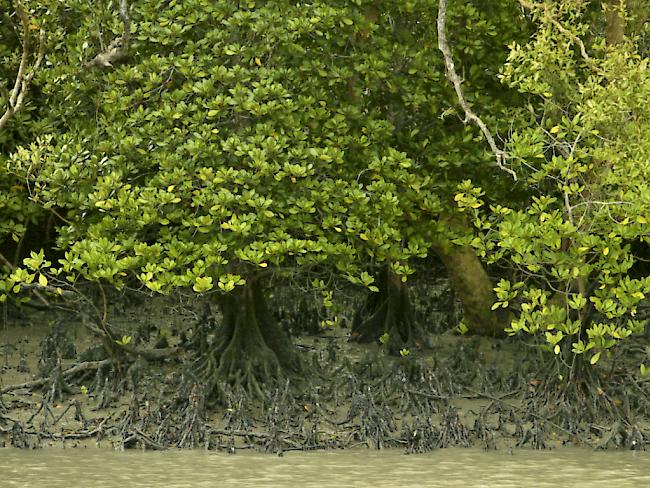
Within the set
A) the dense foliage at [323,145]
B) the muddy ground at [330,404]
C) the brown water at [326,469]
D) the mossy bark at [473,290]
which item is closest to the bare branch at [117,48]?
the dense foliage at [323,145]

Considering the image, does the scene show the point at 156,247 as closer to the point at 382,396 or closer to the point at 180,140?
the point at 180,140

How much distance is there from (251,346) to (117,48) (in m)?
3.33

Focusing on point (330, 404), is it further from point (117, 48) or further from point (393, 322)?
point (117, 48)

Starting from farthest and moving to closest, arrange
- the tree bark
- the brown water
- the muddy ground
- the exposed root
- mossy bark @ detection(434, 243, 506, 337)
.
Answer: mossy bark @ detection(434, 243, 506, 337), the tree bark, the exposed root, the muddy ground, the brown water

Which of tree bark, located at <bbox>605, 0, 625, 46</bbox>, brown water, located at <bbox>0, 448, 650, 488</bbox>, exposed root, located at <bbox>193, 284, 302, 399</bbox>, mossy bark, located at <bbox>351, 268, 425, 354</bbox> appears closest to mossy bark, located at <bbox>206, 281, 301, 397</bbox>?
exposed root, located at <bbox>193, 284, 302, 399</bbox>

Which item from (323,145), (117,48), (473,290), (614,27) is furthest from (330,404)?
(614,27)

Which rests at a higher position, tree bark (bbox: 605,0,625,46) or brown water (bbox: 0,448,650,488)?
tree bark (bbox: 605,0,625,46)

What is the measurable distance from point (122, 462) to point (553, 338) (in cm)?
396

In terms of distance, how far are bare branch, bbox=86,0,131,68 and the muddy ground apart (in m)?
3.15

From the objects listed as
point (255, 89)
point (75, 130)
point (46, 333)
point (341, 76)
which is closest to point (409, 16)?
point (341, 76)

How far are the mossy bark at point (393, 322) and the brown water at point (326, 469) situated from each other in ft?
11.7

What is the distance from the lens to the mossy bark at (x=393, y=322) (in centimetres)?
1791

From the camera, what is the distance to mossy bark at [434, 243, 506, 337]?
1839 cm

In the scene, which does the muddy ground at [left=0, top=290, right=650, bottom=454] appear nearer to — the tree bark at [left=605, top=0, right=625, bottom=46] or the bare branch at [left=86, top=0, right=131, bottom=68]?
the bare branch at [left=86, top=0, right=131, bottom=68]
